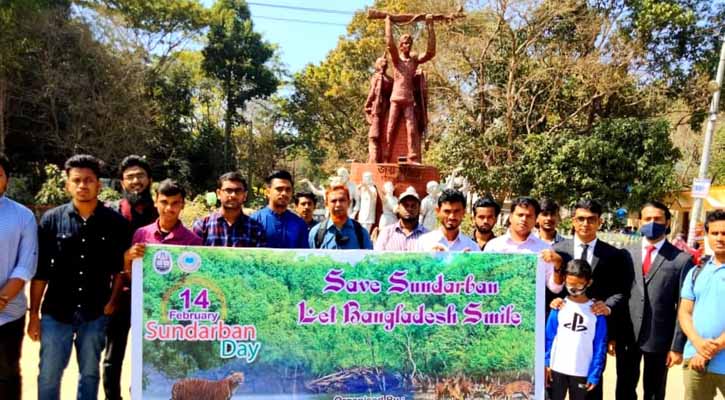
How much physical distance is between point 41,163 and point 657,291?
72.3 ft

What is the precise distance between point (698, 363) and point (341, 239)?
2200 millimetres

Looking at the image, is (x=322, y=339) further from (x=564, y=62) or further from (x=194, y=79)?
(x=194, y=79)

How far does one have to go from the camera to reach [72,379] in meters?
4.07

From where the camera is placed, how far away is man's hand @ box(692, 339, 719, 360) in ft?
9.16

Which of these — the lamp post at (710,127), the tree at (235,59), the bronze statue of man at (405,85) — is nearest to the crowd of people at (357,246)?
the bronze statue of man at (405,85)

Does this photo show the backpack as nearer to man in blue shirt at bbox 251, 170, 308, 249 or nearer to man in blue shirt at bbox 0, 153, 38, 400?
man in blue shirt at bbox 251, 170, 308, 249

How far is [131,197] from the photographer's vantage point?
12.5ft

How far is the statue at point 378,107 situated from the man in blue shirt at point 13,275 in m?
7.84

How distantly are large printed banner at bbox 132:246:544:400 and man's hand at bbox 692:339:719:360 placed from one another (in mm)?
870

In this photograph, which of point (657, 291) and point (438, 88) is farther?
point (438, 88)

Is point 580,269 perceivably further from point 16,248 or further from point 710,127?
point 710,127

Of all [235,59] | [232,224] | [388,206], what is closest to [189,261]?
[232,224]

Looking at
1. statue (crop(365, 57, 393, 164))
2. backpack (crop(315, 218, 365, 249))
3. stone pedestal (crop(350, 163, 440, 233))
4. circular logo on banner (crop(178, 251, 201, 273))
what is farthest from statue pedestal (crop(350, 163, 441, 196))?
circular logo on banner (crop(178, 251, 201, 273))

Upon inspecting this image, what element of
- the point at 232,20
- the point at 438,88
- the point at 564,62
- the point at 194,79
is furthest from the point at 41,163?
the point at 564,62
